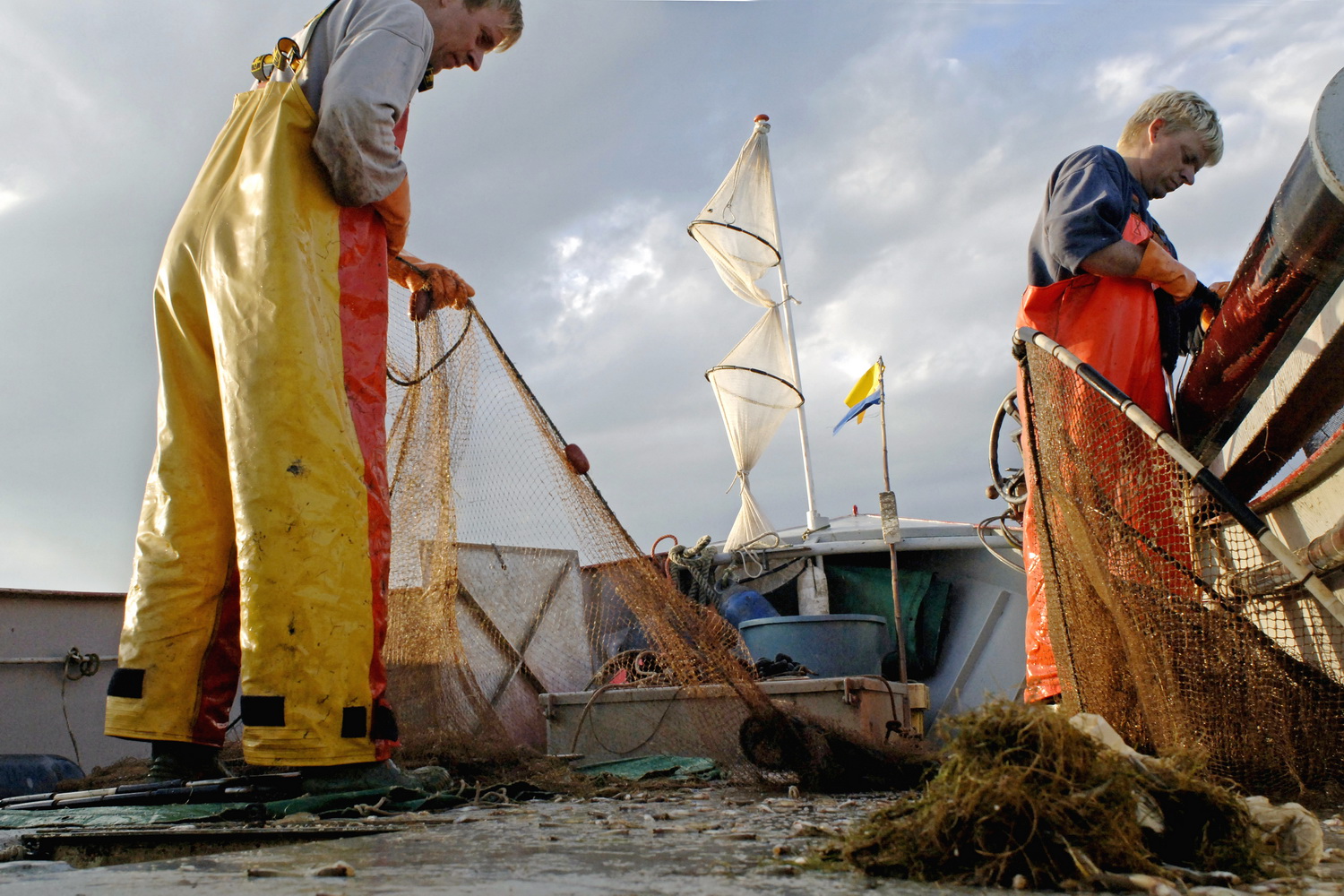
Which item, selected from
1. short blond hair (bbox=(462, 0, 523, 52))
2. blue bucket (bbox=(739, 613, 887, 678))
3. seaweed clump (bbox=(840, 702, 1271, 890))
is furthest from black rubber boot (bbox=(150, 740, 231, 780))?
blue bucket (bbox=(739, 613, 887, 678))

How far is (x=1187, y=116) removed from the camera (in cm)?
332

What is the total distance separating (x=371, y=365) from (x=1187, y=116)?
2.90 m

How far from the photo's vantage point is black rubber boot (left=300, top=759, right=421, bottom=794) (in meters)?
2.23

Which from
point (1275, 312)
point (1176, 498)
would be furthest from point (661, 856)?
point (1275, 312)

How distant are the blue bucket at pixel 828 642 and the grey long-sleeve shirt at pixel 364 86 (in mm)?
3447

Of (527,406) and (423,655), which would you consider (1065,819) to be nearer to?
(527,406)

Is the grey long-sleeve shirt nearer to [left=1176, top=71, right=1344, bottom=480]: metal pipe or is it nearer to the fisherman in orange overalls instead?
the fisherman in orange overalls

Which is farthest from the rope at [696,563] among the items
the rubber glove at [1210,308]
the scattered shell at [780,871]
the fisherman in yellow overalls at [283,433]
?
the scattered shell at [780,871]

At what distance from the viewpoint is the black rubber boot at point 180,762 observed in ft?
8.11

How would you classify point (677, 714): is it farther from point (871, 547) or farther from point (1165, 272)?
point (871, 547)

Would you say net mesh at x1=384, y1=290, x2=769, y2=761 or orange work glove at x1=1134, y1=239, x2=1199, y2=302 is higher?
orange work glove at x1=1134, y1=239, x2=1199, y2=302

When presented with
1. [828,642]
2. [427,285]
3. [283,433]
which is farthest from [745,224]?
[283,433]

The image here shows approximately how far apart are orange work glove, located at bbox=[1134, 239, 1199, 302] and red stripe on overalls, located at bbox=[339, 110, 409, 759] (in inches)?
94.5

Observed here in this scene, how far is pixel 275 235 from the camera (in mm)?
2469
